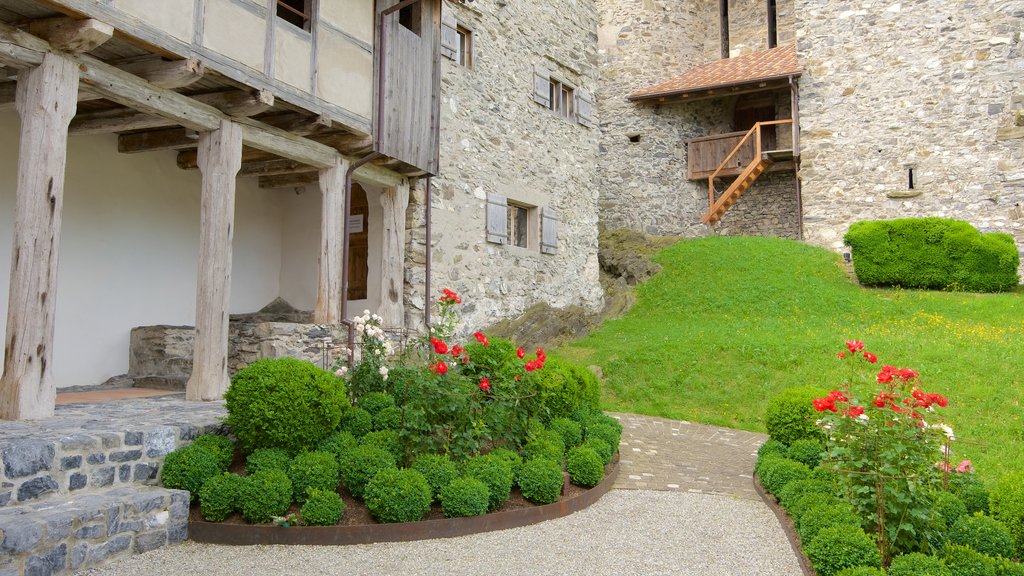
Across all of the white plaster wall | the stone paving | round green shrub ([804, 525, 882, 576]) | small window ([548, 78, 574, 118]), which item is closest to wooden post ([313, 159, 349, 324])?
the white plaster wall

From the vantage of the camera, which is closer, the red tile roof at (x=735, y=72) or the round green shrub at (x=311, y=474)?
the round green shrub at (x=311, y=474)

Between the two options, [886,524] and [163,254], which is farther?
[163,254]

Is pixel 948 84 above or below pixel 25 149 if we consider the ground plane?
above

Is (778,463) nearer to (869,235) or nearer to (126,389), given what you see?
(126,389)

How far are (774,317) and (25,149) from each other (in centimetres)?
1226

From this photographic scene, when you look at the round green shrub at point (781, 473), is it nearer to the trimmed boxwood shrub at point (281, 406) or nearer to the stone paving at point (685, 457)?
the stone paving at point (685, 457)

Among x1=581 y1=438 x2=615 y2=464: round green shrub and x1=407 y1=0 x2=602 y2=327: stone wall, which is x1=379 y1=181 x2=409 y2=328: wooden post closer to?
x1=407 y1=0 x2=602 y2=327: stone wall

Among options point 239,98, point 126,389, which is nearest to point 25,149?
point 239,98

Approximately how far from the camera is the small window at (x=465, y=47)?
1267cm

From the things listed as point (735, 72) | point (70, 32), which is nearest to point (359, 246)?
point (70, 32)

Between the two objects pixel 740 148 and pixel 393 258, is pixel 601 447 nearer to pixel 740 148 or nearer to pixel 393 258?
pixel 393 258

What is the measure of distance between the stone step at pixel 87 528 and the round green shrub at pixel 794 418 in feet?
18.0

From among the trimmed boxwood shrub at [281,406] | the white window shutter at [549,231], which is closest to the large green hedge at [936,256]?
the white window shutter at [549,231]

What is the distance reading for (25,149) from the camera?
6.30 metres
